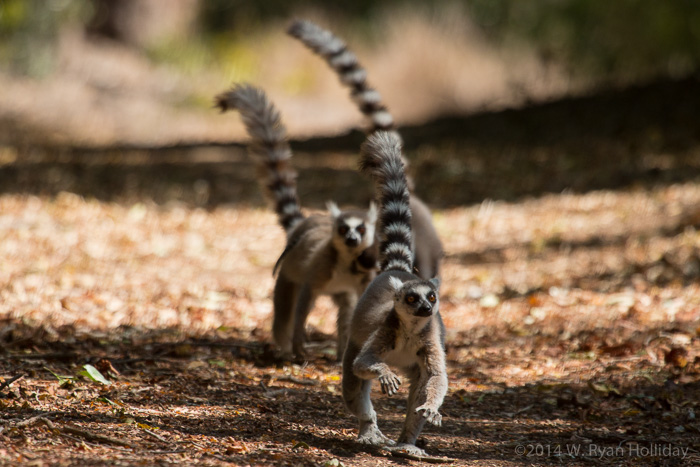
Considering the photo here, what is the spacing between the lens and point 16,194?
10.1 m

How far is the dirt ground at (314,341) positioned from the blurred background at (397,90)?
1286 mm

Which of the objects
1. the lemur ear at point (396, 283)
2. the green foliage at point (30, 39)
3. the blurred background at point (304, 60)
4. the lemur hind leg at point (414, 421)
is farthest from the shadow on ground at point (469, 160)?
the lemur hind leg at point (414, 421)

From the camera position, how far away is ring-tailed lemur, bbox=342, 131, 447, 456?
3.87 m

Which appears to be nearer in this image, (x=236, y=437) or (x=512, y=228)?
(x=236, y=437)

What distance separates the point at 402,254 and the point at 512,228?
5086mm

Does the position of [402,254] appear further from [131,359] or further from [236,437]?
[131,359]

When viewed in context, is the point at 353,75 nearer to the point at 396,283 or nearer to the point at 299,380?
the point at 299,380

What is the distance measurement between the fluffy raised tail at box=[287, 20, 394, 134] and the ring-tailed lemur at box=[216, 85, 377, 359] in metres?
0.69

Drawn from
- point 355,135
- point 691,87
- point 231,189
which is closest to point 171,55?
point 355,135

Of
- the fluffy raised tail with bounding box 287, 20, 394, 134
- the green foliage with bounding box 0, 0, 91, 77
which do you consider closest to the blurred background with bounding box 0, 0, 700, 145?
the green foliage with bounding box 0, 0, 91, 77

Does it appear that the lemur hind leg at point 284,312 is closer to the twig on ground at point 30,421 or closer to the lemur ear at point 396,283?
the lemur ear at point 396,283

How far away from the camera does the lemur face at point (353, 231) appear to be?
5.48m

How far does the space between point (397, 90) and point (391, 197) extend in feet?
44.0

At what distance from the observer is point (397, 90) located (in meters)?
17.6
